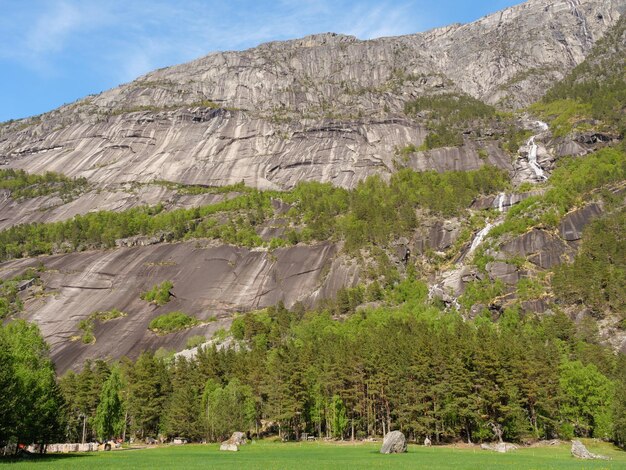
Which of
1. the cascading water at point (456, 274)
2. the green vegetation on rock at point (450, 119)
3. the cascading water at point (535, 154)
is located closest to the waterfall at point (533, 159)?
the cascading water at point (535, 154)

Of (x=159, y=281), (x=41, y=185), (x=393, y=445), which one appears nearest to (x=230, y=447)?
(x=393, y=445)

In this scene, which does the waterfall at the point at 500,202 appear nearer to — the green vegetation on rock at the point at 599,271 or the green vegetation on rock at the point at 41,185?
the green vegetation on rock at the point at 599,271

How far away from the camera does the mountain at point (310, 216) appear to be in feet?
351

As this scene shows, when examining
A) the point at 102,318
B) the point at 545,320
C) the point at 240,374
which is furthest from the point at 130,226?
the point at 545,320

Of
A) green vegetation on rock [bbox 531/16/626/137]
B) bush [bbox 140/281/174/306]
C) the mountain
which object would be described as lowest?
bush [bbox 140/281/174/306]

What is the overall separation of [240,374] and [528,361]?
38.1 m

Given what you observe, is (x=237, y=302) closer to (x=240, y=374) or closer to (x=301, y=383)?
(x=240, y=374)

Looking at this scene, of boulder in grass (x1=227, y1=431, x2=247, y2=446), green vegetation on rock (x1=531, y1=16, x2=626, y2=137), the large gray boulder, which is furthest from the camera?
green vegetation on rock (x1=531, y1=16, x2=626, y2=137)

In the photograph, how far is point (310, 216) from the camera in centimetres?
14438

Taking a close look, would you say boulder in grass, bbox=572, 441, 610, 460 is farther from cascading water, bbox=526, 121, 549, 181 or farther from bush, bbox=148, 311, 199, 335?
cascading water, bbox=526, 121, 549, 181

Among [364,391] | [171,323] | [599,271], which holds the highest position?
[599,271]

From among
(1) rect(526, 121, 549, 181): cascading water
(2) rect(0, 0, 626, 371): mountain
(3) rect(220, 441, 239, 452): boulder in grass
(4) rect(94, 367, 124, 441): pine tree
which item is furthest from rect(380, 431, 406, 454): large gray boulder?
(1) rect(526, 121, 549, 181): cascading water

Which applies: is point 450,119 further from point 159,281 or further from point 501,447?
point 501,447

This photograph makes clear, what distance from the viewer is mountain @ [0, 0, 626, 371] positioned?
10694 cm
